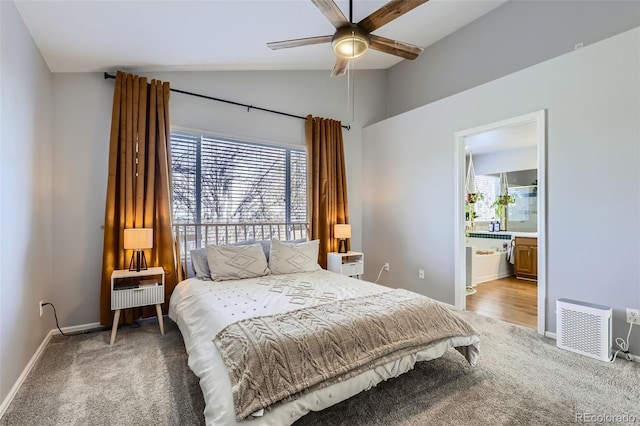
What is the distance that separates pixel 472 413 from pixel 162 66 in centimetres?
414

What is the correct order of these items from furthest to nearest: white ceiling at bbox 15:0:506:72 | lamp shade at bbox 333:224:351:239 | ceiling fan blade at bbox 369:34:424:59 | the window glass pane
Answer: lamp shade at bbox 333:224:351:239, the window glass pane, white ceiling at bbox 15:0:506:72, ceiling fan blade at bbox 369:34:424:59

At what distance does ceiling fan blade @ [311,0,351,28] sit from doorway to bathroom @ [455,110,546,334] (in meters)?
2.23

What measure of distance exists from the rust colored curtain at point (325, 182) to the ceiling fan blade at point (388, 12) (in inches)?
91.8

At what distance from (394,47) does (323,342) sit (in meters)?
2.16

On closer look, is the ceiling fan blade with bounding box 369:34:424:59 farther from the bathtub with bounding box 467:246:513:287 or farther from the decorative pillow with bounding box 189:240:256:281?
the bathtub with bounding box 467:246:513:287

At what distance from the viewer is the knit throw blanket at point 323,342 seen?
140cm

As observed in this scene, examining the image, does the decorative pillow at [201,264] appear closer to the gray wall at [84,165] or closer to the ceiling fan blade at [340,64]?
the gray wall at [84,165]

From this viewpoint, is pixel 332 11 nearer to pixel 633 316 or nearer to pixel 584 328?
pixel 584 328

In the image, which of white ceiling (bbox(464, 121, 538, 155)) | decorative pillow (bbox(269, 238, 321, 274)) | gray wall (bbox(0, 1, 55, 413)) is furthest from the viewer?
white ceiling (bbox(464, 121, 538, 155))

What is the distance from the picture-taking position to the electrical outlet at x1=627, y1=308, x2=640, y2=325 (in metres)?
2.34

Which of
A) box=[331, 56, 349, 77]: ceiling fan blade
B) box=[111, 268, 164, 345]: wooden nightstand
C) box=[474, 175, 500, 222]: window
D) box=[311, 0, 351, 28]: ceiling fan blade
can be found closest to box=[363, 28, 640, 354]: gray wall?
box=[331, 56, 349, 77]: ceiling fan blade

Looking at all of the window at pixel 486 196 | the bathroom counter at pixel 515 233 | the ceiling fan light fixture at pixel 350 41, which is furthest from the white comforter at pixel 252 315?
the window at pixel 486 196

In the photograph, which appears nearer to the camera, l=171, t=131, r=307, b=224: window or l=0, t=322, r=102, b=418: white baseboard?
l=0, t=322, r=102, b=418: white baseboard

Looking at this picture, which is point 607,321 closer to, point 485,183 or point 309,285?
point 309,285
